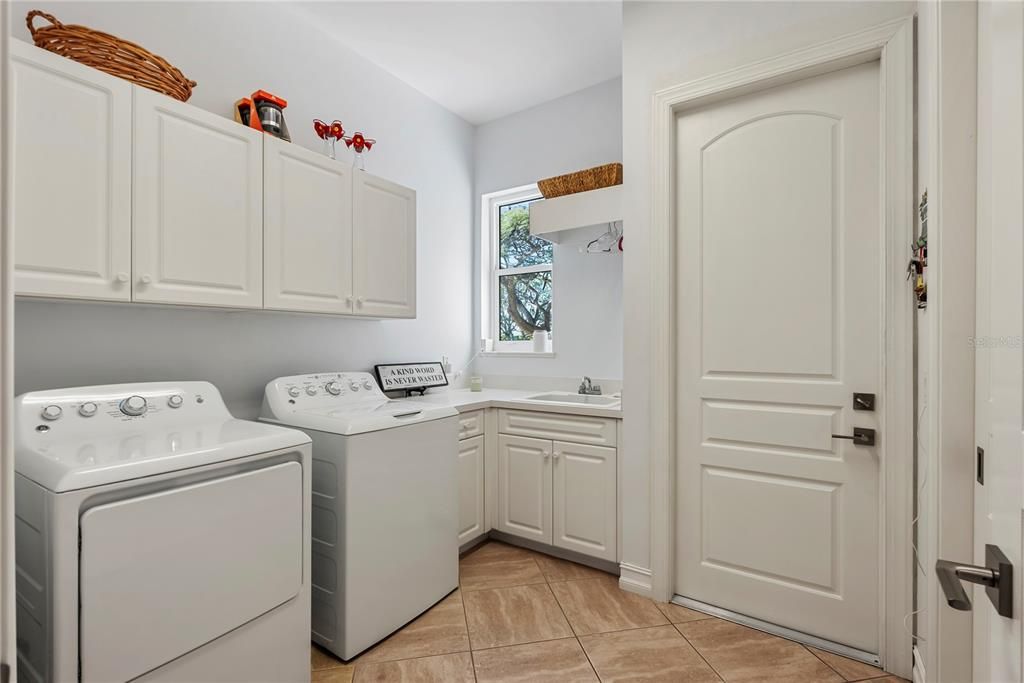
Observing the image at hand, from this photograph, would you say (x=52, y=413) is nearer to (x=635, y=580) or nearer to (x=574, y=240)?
(x=635, y=580)

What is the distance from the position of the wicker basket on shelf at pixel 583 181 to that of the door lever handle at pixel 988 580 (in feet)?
7.46

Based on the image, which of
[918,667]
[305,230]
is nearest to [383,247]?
[305,230]

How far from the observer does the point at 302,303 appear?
2133 mm

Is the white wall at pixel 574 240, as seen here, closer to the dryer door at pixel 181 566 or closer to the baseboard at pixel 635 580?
the baseboard at pixel 635 580

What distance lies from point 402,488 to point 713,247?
67.0 inches

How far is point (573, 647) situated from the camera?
1928mm

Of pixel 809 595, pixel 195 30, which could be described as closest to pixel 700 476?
pixel 809 595

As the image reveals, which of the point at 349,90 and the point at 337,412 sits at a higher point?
the point at 349,90

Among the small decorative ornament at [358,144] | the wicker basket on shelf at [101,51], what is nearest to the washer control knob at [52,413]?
the wicker basket on shelf at [101,51]

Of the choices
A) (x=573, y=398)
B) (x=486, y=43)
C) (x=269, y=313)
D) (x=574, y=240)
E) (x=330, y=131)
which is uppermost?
(x=486, y=43)

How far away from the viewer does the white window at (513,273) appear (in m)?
3.53

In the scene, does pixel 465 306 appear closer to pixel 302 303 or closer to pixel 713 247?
pixel 302 303

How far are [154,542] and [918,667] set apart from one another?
242 centimetres

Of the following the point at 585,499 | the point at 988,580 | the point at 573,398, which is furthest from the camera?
the point at 573,398
